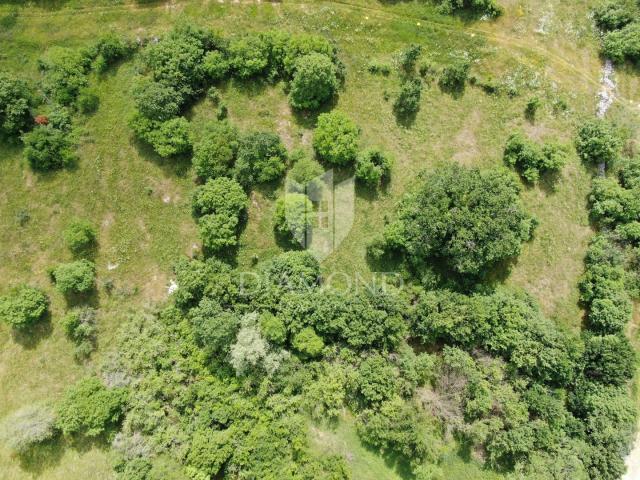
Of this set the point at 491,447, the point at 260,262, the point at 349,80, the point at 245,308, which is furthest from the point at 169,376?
the point at 349,80

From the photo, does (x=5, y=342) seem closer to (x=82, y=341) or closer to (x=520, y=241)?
(x=82, y=341)

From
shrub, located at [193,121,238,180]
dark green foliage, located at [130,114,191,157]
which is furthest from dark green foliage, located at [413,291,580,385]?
dark green foliage, located at [130,114,191,157]

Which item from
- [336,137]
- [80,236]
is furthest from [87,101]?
[336,137]

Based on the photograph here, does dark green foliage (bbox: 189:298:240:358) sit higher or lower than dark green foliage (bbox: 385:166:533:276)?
lower

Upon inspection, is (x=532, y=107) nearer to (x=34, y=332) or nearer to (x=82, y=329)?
(x=82, y=329)

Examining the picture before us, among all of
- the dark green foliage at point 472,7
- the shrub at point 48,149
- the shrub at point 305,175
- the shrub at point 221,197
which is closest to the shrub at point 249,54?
the shrub at point 305,175

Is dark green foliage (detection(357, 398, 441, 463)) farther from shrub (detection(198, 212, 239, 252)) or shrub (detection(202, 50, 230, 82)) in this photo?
shrub (detection(202, 50, 230, 82))
